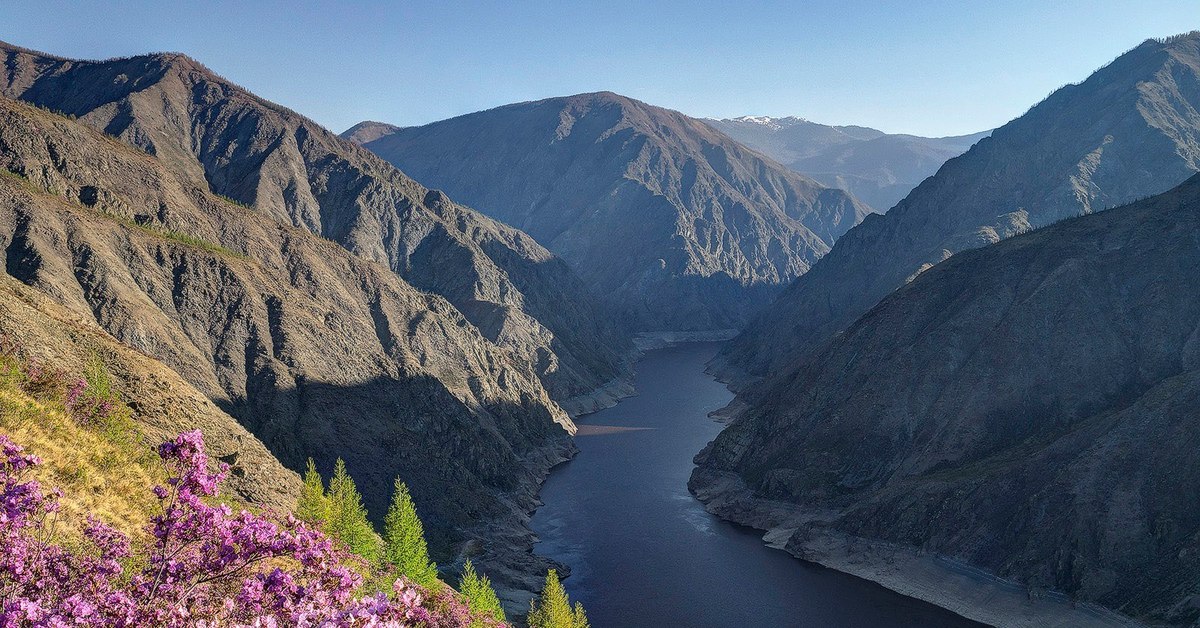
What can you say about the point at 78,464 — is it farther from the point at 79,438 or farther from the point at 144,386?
the point at 144,386

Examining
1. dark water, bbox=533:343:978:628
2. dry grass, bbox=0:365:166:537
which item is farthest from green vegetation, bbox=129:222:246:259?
dry grass, bbox=0:365:166:537

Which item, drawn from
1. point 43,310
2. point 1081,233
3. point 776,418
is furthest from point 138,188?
point 1081,233

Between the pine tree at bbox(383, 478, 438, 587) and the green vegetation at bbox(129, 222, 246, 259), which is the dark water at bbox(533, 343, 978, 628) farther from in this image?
the green vegetation at bbox(129, 222, 246, 259)

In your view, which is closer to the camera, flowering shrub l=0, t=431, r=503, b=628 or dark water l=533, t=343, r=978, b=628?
flowering shrub l=0, t=431, r=503, b=628

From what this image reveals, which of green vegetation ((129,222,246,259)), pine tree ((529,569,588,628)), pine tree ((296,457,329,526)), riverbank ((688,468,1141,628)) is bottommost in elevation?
riverbank ((688,468,1141,628))

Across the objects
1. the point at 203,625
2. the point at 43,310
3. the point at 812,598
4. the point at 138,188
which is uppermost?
the point at 138,188

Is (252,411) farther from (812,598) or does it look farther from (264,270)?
(812,598)

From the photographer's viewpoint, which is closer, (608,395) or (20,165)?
(20,165)
